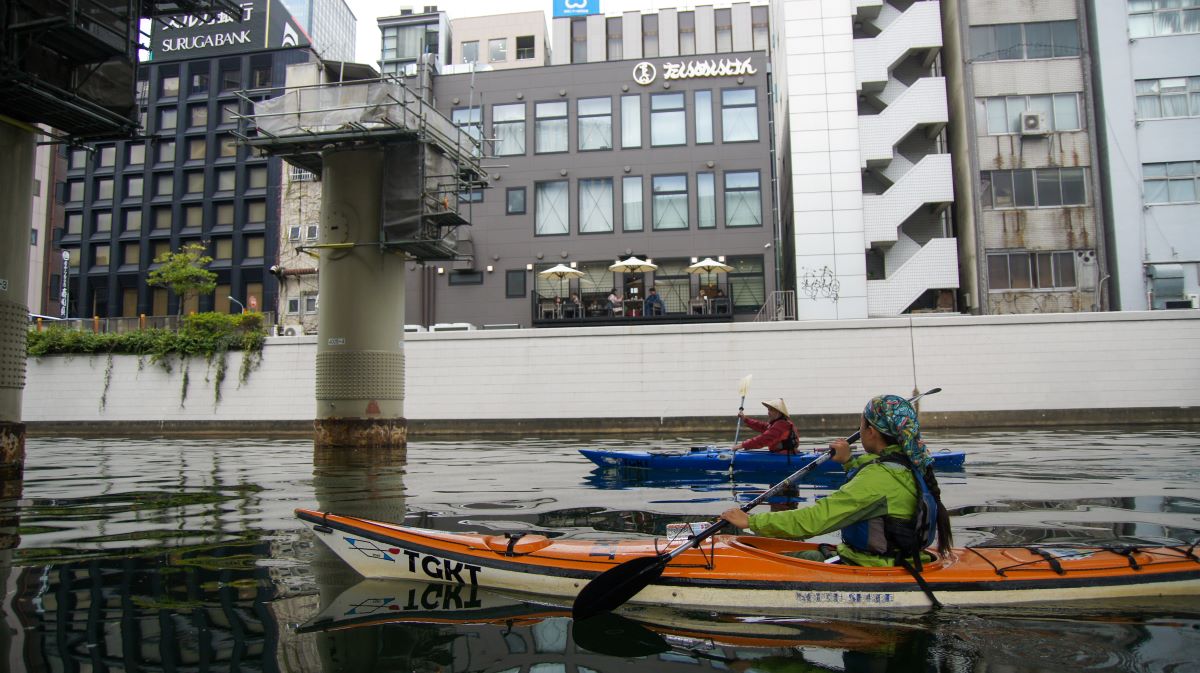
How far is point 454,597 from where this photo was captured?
227 inches

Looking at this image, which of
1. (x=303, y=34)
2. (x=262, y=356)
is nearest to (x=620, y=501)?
(x=262, y=356)

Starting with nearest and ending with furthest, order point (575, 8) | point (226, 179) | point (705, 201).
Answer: point (705, 201) < point (226, 179) < point (575, 8)

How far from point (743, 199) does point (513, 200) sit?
35.6 ft

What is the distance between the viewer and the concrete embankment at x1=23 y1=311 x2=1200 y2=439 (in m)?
27.5

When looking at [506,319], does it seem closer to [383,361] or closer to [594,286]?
[594,286]

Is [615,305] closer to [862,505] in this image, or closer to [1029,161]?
[1029,161]

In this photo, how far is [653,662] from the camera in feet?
14.5

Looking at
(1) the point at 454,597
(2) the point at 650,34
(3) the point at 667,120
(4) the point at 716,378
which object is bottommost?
(1) the point at 454,597

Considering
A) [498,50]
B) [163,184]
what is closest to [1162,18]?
[498,50]

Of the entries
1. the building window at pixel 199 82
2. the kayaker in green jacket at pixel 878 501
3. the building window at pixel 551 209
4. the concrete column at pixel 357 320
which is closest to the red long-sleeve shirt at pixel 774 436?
the kayaker in green jacket at pixel 878 501

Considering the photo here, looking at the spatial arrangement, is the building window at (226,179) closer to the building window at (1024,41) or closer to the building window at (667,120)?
the building window at (667,120)

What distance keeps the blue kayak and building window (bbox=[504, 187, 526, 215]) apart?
84.0 ft

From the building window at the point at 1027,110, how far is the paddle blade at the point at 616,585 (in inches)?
1277

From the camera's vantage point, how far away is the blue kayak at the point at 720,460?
1301cm
